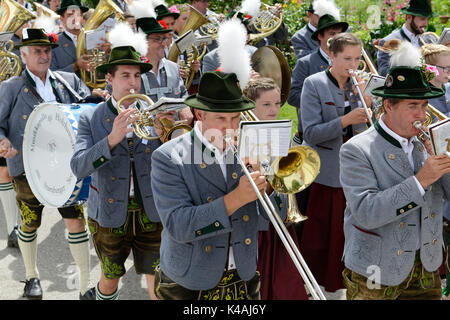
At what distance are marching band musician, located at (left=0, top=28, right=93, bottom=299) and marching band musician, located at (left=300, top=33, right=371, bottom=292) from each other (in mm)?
2124

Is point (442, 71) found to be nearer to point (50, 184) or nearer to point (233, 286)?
point (233, 286)

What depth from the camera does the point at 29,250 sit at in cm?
614

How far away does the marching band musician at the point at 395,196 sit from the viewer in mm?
3613

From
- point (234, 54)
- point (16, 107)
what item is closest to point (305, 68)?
point (16, 107)

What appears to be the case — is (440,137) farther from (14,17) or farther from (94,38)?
(14,17)

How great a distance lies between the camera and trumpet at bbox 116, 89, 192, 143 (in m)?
4.62

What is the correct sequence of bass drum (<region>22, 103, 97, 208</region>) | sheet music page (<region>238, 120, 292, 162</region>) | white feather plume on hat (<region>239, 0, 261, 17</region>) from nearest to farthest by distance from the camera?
sheet music page (<region>238, 120, 292, 162</region>)
bass drum (<region>22, 103, 97, 208</region>)
white feather plume on hat (<region>239, 0, 261, 17</region>)

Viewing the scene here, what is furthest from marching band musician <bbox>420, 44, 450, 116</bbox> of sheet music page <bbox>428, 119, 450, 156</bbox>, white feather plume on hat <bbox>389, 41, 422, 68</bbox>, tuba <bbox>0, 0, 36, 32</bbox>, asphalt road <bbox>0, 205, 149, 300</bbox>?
tuba <bbox>0, 0, 36, 32</bbox>

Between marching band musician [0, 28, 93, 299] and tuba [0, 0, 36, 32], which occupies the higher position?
tuba [0, 0, 36, 32]

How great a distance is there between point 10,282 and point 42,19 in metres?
2.79

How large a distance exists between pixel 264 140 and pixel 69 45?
5811 millimetres

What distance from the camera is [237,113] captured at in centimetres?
340

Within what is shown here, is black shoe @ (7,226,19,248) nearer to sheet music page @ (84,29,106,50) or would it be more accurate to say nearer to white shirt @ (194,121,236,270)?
sheet music page @ (84,29,106,50)

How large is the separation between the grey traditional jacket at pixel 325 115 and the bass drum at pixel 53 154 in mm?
1871
